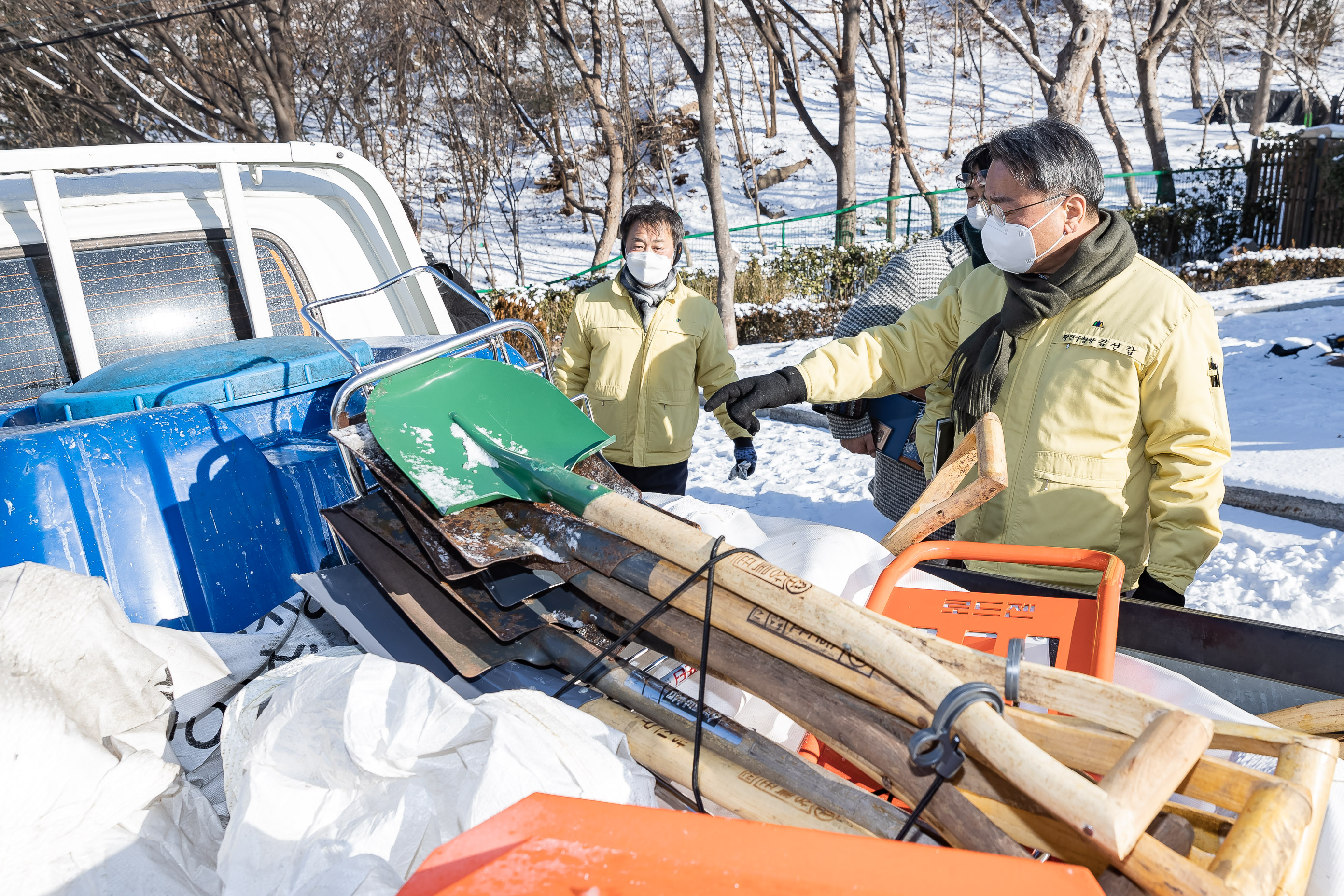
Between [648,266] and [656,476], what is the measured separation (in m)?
0.88

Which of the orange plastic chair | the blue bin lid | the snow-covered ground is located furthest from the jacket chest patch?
the blue bin lid

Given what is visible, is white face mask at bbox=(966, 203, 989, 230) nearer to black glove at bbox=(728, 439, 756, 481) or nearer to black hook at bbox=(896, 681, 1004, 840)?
black glove at bbox=(728, 439, 756, 481)

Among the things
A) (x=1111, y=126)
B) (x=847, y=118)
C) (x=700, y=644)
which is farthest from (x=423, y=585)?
(x=1111, y=126)

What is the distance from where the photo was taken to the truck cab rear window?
282 centimetres

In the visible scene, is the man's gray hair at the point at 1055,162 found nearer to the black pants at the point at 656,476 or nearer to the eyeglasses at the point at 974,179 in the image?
the eyeglasses at the point at 974,179

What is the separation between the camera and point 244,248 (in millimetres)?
3125

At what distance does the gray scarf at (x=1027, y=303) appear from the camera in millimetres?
2061

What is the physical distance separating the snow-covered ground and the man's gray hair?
62.1 inches

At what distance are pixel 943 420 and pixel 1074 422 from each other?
483 millimetres

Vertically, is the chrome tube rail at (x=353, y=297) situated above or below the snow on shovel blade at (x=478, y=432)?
above

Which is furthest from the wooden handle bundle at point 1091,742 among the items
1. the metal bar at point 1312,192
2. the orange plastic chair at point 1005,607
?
the metal bar at point 1312,192

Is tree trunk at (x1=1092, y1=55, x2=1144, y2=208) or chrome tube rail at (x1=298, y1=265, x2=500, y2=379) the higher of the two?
tree trunk at (x1=1092, y1=55, x2=1144, y2=208)

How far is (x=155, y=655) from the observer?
1619 mm

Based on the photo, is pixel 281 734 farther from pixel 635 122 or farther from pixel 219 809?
pixel 635 122
